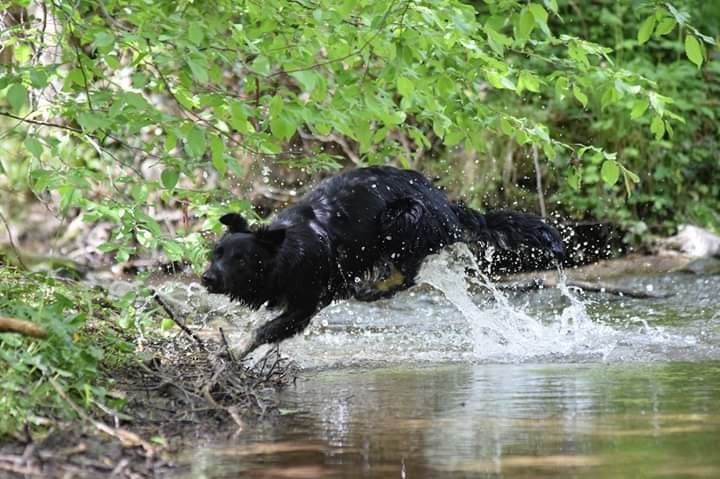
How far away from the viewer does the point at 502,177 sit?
45.5 feet

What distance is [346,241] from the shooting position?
26.0 ft

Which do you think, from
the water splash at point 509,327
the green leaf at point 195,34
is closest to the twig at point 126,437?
the green leaf at point 195,34

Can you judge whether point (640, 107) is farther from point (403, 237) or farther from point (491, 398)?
point (403, 237)

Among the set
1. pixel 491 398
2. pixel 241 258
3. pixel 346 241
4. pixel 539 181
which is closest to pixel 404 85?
pixel 491 398

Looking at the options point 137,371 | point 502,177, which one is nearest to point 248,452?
point 137,371

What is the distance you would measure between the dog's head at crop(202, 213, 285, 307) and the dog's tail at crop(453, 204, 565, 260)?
1.70m

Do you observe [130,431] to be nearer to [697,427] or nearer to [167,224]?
[697,427]

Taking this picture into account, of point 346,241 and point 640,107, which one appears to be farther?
point 346,241

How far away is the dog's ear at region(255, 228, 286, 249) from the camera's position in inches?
286

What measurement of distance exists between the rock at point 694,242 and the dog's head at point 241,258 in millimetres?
7018

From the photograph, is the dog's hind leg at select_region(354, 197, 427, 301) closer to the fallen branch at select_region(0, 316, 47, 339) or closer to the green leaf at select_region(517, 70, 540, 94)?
the green leaf at select_region(517, 70, 540, 94)

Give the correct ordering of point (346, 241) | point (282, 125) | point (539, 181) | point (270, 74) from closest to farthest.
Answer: point (282, 125) < point (270, 74) < point (346, 241) < point (539, 181)

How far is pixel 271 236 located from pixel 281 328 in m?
0.69

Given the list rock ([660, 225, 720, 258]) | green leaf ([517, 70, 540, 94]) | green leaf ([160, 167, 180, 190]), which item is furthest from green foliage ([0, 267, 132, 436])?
rock ([660, 225, 720, 258])
